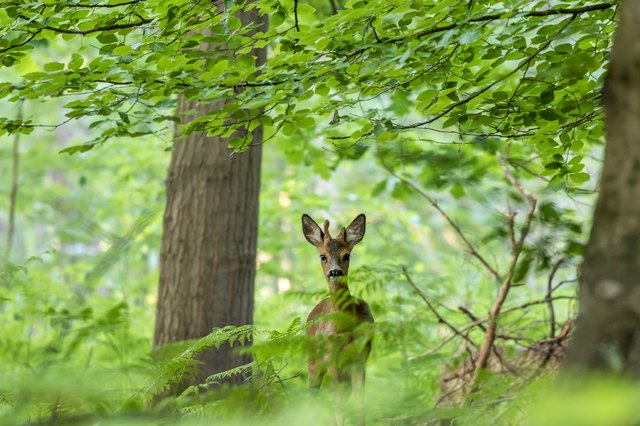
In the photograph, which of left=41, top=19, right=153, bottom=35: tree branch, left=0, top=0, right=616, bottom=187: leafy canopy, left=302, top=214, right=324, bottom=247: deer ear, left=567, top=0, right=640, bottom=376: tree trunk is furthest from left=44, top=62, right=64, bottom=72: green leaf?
left=567, top=0, right=640, bottom=376: tree trunk

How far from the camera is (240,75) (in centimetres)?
400

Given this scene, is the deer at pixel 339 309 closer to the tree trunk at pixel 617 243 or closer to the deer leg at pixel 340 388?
the deer leg at pixel 340 388

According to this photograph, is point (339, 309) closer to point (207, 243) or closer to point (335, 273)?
point (335, 273)

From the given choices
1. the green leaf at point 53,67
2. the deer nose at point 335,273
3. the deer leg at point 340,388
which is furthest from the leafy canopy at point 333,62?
the deer leg at point 340,388

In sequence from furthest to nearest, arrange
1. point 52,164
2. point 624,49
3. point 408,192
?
point 52,164
point 408,192
point 624,49

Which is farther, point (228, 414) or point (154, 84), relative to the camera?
point (154, 84)

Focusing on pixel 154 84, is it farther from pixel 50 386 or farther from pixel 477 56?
pixel 50 386

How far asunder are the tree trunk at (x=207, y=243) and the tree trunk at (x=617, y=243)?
403cm

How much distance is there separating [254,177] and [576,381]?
4397 millimetres

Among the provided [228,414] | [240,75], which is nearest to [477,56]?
[240,75]

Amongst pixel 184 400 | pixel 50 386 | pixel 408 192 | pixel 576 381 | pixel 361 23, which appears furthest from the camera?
pixel 408 192

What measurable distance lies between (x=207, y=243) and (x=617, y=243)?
4181 mm

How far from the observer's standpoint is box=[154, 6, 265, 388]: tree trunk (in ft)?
18.8

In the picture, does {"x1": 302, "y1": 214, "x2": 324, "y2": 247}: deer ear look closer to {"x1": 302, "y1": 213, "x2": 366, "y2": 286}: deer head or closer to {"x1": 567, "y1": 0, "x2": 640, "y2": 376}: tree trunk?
{"x1": 302, "y1": 213, "x2": 366, "y2": 286}: deer head
